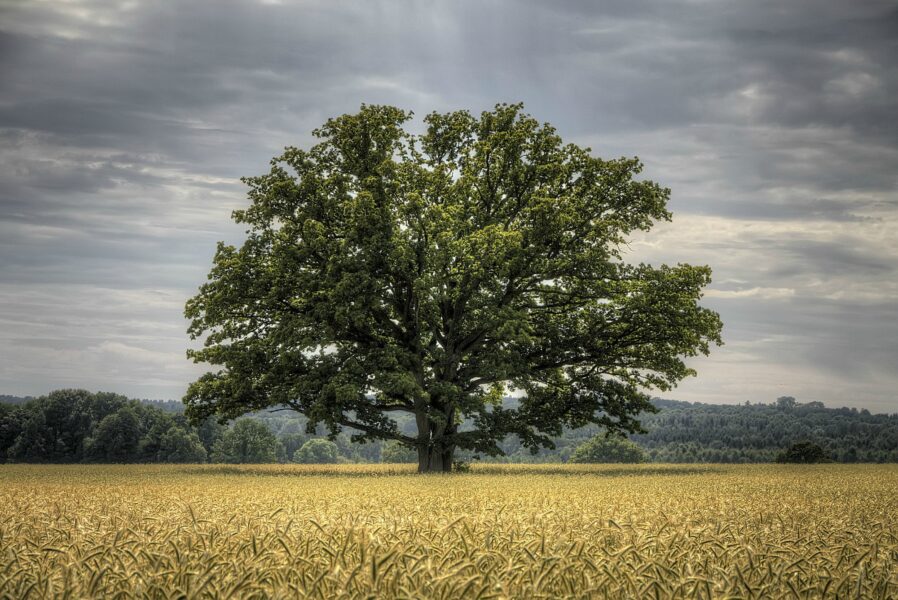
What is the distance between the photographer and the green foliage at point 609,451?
284 ft

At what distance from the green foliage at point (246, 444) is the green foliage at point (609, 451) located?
121 ft

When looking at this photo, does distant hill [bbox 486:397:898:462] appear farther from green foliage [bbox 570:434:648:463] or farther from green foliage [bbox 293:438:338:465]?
green foliage [bbox 293:438:338:465]

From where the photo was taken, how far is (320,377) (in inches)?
1094

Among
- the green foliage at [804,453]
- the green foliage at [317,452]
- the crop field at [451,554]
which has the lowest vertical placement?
the green foliage at [317,452]

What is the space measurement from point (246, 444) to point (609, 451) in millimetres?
45231

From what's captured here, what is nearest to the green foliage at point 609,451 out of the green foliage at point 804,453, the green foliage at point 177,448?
the green foliage at point 177,448

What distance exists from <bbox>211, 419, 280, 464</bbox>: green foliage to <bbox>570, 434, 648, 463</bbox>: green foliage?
1454 inches

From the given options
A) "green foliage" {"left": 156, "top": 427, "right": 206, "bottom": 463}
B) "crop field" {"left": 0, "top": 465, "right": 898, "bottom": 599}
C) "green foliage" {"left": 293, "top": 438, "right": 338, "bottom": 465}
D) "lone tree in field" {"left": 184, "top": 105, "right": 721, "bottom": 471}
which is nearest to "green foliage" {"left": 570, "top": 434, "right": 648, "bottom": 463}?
"green foliage" {"left": 156, "top": 427, "right": 206, "bottom": 463}

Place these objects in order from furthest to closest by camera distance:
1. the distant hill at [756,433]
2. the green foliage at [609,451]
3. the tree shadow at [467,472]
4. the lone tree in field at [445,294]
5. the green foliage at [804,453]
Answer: the green foliage at [609,451]
the distant hill at [756,433]
the green foliage at [804,453]
the lone tree in field at [445,294]
the tree shadow at [467,472]

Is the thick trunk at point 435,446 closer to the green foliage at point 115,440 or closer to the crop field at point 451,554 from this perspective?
the crop field at point 451,554

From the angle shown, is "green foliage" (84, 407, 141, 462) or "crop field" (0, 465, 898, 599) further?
"green foliage" (84, 407, 141, 462)

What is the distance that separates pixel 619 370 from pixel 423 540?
2673 centimetres

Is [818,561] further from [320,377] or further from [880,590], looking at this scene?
[320,377]

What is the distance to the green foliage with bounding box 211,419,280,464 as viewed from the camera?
8288 centimetres
